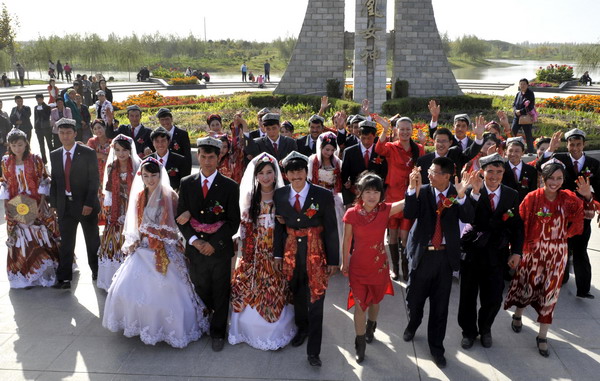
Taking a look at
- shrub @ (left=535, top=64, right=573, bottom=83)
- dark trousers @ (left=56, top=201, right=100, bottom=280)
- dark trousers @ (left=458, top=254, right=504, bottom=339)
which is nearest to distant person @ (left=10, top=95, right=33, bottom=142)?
dark trousers @ (left=56, top=201, right=100, bottom=280)

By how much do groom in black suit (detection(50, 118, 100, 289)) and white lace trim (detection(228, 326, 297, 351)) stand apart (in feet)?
8.20

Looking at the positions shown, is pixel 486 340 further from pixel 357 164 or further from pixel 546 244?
pixel 357 164

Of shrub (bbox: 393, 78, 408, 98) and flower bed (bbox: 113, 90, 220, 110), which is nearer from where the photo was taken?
shrub (bbox: 393, 78, 408, 98)

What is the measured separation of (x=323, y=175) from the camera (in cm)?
616

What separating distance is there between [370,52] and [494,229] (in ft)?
50.0

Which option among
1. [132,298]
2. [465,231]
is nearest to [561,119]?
[465,231]

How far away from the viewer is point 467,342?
4.60 metres

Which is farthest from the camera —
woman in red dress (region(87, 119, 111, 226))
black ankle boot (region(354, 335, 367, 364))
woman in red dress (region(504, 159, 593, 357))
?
woman in red dress (region(87, 119, 111, 226))

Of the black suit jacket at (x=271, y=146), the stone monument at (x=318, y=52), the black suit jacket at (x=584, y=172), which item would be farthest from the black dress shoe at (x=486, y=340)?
the stone monument at (x=318, y=52)

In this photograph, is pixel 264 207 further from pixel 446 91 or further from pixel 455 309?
pixel 446 91

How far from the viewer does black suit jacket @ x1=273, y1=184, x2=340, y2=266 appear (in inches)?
170

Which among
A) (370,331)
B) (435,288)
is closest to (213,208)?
(370,331)

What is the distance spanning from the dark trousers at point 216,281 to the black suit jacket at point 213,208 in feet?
0.18

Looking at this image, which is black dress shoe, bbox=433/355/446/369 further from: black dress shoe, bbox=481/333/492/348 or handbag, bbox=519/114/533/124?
handbag, bbox=519/114/533/124
